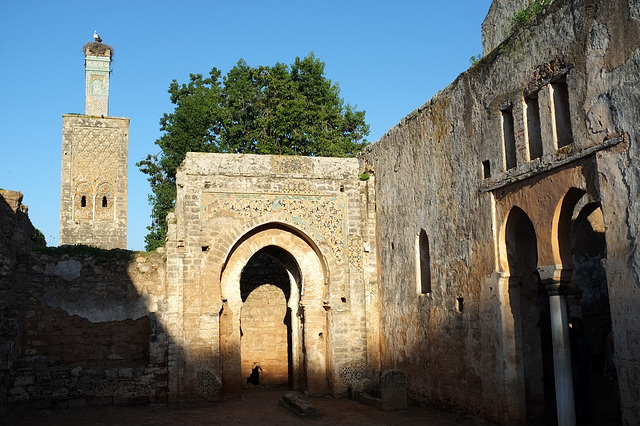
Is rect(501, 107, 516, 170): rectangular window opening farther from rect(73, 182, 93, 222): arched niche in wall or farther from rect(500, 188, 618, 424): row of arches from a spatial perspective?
rect(73, 182, 93, 222): arched niche in wall

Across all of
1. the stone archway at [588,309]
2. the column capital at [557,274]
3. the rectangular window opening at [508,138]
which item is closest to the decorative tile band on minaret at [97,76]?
the stone archway at [588,309]

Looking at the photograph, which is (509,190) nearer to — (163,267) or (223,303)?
(223,303)

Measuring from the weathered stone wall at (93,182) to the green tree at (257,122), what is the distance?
1.18m

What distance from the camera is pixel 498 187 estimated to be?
8953 millimetres

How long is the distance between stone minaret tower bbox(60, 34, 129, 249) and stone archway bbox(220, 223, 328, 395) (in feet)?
36.3

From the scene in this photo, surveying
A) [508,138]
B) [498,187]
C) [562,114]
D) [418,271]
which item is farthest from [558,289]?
[418,271]

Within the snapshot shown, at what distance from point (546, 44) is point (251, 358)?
34.5 ft

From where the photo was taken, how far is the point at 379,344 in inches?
507

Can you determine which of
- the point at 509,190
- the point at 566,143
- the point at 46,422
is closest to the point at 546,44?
the point at 566,143

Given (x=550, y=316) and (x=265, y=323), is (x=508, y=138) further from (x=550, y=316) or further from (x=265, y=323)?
(x=265, y=323)

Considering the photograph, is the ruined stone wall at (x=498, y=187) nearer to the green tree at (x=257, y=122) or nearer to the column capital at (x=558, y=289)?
the column capital at (x=558, y=289)

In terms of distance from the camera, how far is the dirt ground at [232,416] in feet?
32.9

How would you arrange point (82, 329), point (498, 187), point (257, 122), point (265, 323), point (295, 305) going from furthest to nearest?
1. point (257, 122)
2. point (265, 323)
3. point (295, 305)
4. point (82, 329)
5. point (498, 187)

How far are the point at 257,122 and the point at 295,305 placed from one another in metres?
9.75
